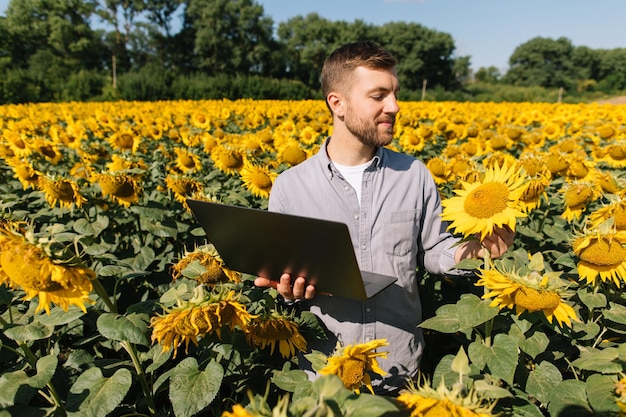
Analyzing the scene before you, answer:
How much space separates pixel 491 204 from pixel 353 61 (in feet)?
2.86

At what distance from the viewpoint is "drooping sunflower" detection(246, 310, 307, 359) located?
1.55 metres

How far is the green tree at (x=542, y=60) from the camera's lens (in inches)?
2468

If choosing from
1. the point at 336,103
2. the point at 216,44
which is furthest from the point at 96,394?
the point at 216,44

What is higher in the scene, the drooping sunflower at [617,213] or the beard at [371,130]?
the beard at [371,130]

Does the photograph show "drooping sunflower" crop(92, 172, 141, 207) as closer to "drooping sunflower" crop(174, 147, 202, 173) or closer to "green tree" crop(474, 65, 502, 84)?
"drooping sunflower" crop(174, 147, 202, 173)

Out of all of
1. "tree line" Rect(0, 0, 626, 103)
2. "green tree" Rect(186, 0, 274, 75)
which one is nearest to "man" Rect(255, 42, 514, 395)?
"tree line" Rect(0, 0, 626, 103)

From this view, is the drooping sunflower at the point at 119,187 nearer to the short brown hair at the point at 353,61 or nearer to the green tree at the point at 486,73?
the short brown hair at the point at 353,61

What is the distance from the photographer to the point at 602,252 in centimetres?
146

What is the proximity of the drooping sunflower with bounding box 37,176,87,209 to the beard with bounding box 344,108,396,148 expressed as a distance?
189cm

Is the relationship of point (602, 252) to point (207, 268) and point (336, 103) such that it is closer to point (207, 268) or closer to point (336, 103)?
point (336, 103)

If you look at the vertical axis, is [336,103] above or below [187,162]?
above

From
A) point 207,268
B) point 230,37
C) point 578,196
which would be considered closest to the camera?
point 207,268

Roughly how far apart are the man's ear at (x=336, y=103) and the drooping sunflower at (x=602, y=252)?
107 centimetres

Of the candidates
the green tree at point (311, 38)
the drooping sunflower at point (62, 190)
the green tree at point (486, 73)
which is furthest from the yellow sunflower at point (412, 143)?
the green tree at point (486, 73)
